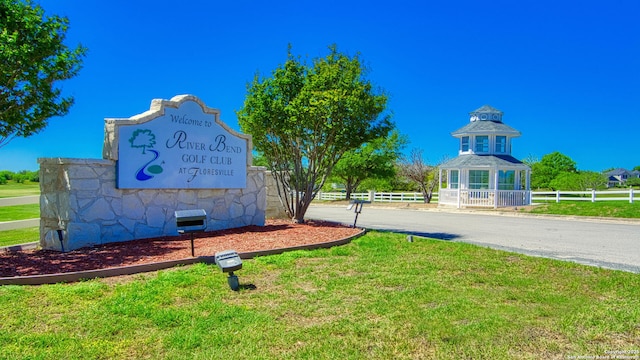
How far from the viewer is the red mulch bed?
671 centimetres

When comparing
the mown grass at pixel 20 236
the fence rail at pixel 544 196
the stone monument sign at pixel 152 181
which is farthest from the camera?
the fence rail at pixel 544 196

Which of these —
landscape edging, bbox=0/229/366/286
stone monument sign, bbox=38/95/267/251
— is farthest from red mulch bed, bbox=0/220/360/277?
stone monument sign, bbox=38/95/267/251

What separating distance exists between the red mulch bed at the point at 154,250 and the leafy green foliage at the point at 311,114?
3.06 metres

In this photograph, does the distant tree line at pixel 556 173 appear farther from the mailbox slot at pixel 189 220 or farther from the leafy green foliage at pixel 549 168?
the mailbox slot at pixel 189 220

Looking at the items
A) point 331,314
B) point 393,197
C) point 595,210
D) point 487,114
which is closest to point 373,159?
point 393,197

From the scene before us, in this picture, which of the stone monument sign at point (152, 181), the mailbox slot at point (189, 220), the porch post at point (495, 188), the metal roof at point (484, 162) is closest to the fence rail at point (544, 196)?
the porch post at point (495, 188)

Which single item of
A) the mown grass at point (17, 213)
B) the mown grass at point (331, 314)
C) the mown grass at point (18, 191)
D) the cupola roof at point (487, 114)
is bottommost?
the mown grass at point (331, 314)

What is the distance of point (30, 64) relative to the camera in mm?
8008

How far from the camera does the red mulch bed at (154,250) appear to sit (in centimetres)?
671

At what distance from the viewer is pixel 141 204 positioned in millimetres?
9453

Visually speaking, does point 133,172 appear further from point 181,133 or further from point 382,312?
point 382,312

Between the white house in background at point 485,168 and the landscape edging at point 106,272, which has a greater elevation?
the white house in background at point 485,168

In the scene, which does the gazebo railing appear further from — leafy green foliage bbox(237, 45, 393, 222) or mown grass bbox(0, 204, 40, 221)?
mown grass bbox(0, 204, 40, 221)

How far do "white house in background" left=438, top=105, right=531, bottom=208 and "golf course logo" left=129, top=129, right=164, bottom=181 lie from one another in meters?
22.0
